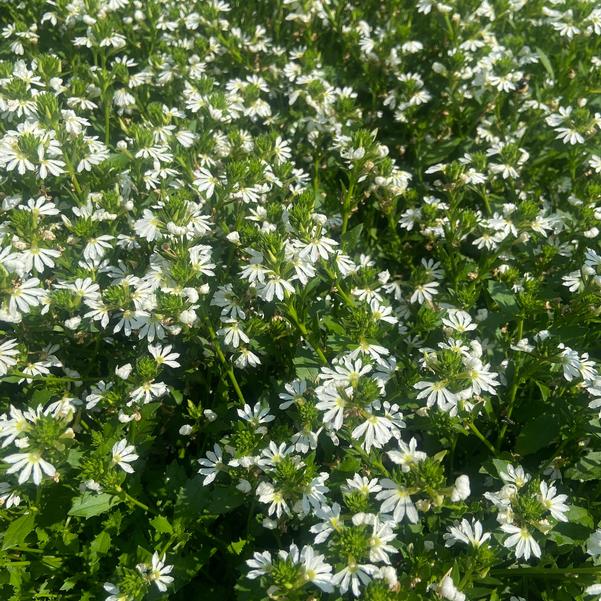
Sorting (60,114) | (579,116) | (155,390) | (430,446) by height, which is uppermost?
(579,116)

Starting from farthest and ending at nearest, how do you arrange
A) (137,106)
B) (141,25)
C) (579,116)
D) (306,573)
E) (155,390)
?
(141,25) < (137,106) < (579,116) < (155,390) < (306,573)

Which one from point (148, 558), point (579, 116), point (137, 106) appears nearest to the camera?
point (148, 558)

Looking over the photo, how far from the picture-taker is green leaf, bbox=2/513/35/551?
326cm

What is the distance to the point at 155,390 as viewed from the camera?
346 centimetres

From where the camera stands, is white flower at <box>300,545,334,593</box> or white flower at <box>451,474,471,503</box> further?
white flower at <box>451,474,471,503</box>

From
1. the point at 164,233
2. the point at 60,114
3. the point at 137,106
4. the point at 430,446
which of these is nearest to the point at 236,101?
the point at 137,106

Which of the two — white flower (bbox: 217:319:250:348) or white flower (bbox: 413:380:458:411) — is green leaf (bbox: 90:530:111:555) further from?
white flower (bbox: 413:380:458:411)

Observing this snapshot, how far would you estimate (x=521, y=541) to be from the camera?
2.81 metres

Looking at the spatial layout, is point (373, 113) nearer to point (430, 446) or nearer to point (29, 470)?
point (430, 446)

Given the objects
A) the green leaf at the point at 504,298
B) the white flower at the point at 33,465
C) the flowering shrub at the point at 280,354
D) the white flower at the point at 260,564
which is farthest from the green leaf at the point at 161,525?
the green leaf at the point at 504,298

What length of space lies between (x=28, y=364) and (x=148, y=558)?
4.81 feet

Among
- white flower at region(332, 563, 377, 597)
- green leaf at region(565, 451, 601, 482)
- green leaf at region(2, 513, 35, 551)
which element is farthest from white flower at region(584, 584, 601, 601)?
green leaf at region(2, 513, 35, 551)

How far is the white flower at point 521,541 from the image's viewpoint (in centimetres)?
278

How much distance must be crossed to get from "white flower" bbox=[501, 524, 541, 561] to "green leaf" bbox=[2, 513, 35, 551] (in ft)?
8.87
